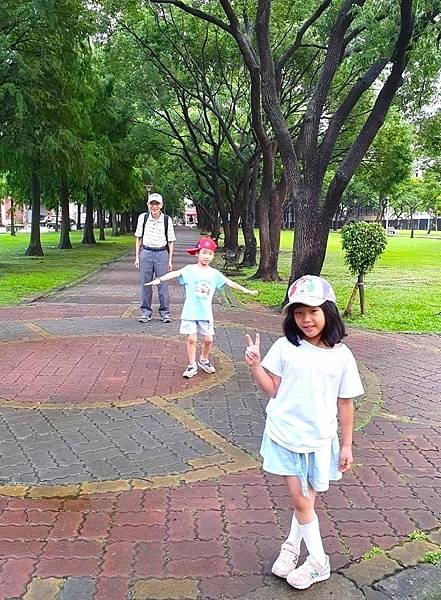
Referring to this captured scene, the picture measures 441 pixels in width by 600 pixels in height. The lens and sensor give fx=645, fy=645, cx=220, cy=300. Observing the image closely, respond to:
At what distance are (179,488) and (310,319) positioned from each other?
162 cm

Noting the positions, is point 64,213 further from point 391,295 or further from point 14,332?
point 14,332

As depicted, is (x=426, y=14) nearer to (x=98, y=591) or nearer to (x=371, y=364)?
(x=371, y=364)

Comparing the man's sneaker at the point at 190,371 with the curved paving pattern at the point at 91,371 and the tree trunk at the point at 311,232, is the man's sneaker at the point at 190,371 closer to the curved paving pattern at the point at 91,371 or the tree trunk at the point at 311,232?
the curved paving pattern at the point at 91,371

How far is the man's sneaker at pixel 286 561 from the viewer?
2.97 m

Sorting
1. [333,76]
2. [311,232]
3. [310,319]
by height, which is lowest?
[310,319]

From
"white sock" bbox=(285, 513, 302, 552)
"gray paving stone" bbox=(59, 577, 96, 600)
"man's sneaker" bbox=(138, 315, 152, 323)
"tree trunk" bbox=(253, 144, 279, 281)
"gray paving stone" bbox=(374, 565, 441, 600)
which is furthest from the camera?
"tree trunk" bbox=(253, 144, 279, 281)

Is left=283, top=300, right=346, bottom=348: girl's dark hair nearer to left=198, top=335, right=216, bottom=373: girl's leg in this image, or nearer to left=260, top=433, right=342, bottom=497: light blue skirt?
left=260, top=433, right=342, bottom=497: light blue skirt

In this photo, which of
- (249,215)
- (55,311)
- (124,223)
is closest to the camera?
(55,311)

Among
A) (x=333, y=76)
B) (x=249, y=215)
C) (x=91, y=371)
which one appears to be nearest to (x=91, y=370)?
(x=91, y=371)

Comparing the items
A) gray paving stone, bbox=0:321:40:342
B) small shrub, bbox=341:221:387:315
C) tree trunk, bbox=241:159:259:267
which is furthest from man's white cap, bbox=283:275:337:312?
tree trunk, bbox=241:159:259:267

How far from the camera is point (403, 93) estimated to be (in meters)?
15.6

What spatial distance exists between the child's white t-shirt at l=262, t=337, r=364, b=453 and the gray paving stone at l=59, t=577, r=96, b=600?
104 cm

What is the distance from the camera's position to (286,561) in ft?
9.83

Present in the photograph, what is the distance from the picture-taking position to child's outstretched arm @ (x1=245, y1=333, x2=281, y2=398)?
9.66 ft
